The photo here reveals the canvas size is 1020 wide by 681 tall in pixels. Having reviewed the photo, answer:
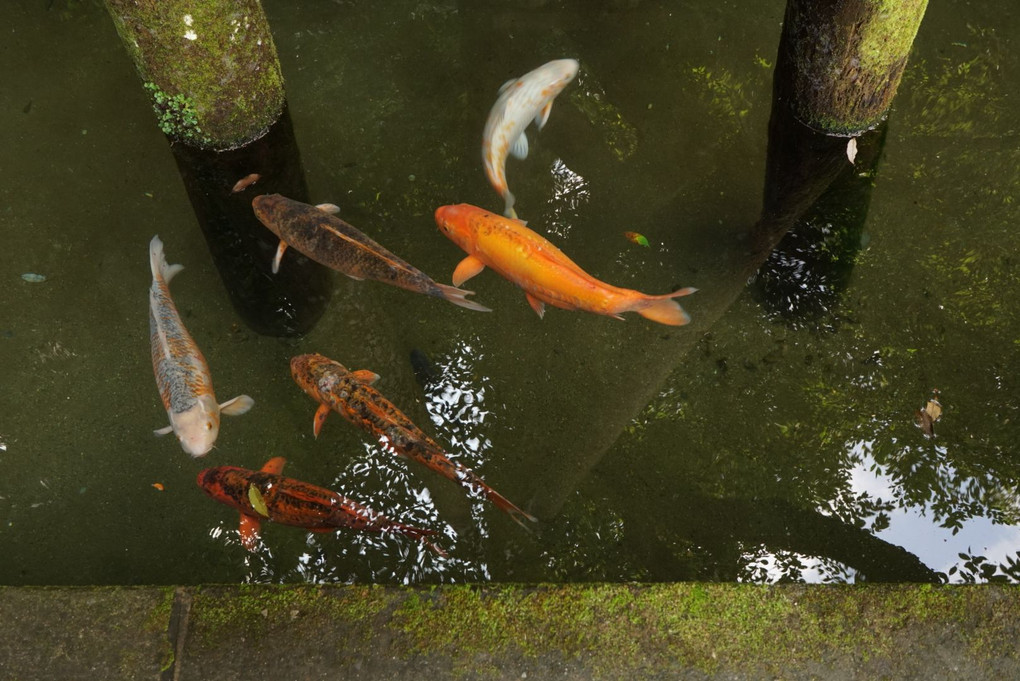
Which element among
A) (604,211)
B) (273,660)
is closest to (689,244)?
(604,211)

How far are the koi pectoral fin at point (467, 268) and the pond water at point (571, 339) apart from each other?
111 mm

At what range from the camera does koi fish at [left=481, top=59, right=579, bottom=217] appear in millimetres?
4207

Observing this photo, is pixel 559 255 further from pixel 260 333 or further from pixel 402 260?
pixel 260 333

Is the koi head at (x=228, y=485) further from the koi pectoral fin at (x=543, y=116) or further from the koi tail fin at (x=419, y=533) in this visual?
the koi pectoral fin at (x=543, y=116)

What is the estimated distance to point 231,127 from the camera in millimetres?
4504

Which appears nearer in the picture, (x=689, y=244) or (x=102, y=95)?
(x=689, y=244)

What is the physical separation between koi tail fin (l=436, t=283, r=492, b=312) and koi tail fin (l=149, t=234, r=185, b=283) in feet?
4.64

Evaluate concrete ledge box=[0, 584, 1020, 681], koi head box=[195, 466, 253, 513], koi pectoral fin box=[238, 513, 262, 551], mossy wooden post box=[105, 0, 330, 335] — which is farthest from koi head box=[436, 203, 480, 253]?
concrete ledge box=[0, 584, 1020, 681]

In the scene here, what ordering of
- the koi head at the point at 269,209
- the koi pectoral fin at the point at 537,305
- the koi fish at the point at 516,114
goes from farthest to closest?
the koi fish at the point at 516,114 → the koi head at the point at 269,209 → the koi pectoral fin at the point at 537,305

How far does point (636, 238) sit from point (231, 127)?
242 centimetres

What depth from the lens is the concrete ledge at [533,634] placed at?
245 centimetres

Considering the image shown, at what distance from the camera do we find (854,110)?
14.5 feet

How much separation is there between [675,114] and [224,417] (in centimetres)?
311

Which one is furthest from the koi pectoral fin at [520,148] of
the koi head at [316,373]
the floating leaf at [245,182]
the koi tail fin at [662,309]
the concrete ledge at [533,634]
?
the concrete ledge at [533,634]
